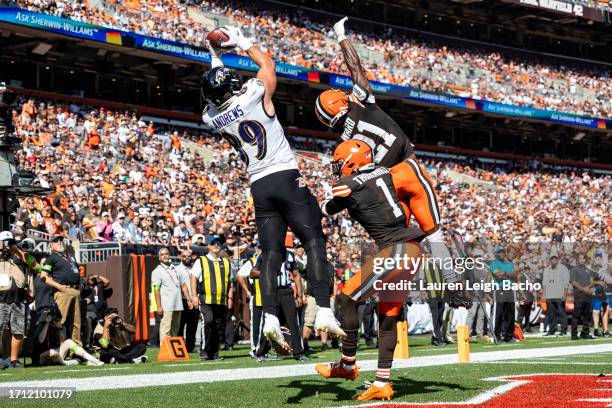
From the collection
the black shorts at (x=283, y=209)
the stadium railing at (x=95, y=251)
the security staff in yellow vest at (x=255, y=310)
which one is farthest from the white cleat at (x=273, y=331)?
the stadium railing at (x=95, y=251)

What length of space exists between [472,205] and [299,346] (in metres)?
24.1

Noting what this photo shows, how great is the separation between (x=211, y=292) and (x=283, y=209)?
22.5 feet

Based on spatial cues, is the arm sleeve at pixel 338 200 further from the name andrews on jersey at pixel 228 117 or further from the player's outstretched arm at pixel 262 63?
the name andrews on jersey at pixel 228 117

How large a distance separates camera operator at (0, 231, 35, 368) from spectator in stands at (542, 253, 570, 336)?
1063cm

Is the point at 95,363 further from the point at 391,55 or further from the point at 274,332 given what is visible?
the point at 391,55

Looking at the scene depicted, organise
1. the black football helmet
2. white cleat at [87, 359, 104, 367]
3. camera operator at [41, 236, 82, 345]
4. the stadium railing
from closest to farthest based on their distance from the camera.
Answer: the black football helmet < white cleat at [87, 359, 104, 367] < camera operator at [41, 236, 82, 345] < the stadium railing

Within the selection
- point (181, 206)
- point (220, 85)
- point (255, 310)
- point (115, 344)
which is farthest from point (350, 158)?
point (181, 206)

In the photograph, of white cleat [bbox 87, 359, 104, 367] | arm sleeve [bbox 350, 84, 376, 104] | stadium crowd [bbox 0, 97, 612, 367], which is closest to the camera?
arm sleeve [bbox 350, 84, 376, 104]

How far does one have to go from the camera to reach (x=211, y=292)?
1354 centimetres

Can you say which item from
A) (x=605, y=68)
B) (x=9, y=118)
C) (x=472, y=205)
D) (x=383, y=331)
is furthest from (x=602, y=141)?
(x=383, y=331)

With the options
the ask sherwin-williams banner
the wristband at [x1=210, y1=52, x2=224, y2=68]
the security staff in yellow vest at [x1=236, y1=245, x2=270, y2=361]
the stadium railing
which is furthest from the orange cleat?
the ask sherwin-williams banner

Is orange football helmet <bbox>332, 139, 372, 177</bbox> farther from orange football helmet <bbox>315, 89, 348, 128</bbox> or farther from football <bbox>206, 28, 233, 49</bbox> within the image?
football <bbox>206, 28, 233, 49</bbox>

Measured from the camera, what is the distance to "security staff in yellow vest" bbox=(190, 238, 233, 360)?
13305 millimetres

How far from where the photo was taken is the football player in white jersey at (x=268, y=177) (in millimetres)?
6898
